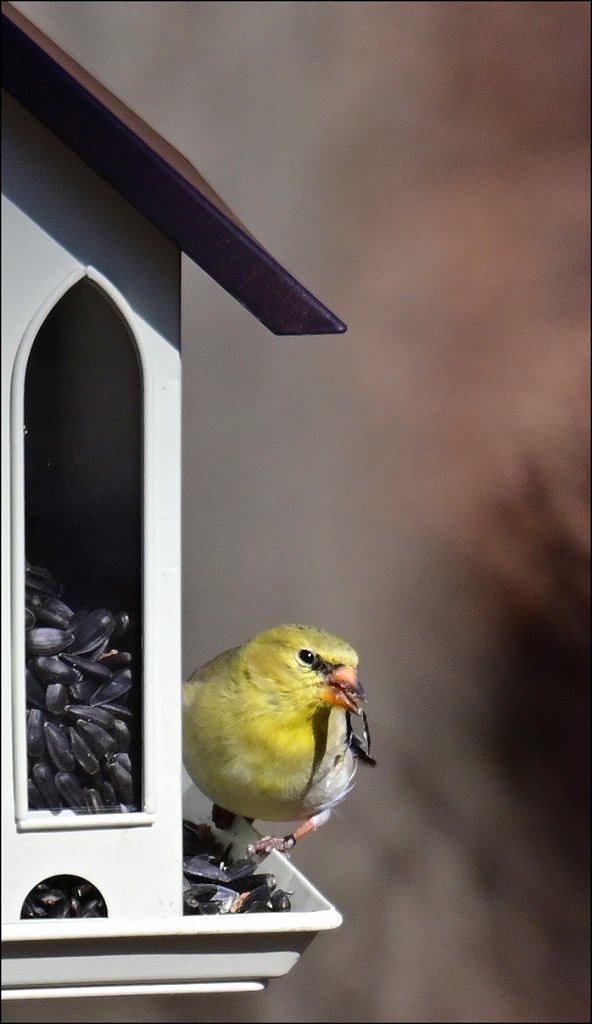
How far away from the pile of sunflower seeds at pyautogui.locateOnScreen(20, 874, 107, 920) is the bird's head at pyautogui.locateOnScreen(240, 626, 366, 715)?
1.95 feet

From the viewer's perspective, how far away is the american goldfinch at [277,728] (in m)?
2.33


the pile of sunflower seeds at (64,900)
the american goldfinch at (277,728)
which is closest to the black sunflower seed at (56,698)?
the pile of sunflower seeds at (64,900)

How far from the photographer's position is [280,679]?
2.39 meters

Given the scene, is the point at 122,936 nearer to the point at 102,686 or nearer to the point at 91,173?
the point at 102,686

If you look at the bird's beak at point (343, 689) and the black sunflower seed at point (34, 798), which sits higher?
the bird's beak at point (343, 689)

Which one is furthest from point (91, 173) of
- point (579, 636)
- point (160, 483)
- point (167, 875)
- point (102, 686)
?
point (579, 636)

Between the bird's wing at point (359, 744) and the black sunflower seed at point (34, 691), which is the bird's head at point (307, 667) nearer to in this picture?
the bird's wing at point (359, 744)

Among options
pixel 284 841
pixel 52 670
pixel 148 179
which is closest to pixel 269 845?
pixel 284 841

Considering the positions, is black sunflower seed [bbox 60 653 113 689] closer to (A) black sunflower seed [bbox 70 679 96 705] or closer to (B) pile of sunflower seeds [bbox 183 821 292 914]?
(A) black sunflower seed [bbox 70 679 96 705]

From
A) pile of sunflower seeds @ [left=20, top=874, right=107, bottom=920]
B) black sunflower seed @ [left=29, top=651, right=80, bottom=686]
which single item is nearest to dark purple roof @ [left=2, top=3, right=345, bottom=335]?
black sunflower seed @ [left=29, top=651, right=80, bottom=686]

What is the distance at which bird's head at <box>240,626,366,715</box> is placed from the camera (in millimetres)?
2330

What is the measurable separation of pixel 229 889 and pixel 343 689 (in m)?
0.41

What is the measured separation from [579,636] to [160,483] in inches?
112

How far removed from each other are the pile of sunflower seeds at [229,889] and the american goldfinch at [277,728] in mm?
131
